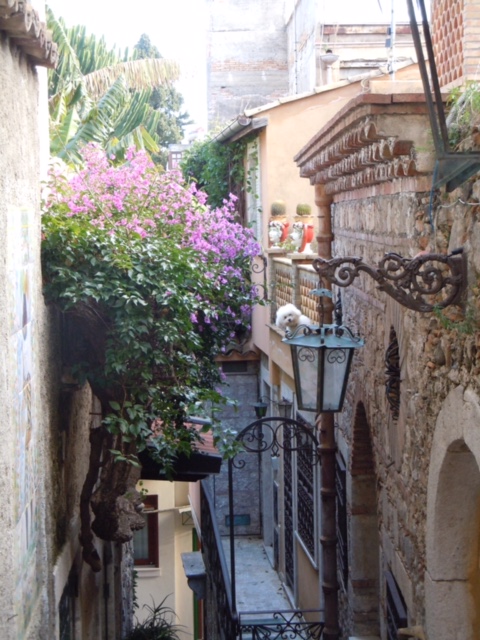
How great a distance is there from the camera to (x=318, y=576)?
10.7m

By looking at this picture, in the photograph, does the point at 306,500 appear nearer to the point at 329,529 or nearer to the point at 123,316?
the point at 329,529

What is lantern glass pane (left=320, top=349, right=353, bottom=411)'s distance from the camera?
6199 millimetres

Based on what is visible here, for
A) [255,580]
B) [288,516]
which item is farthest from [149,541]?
[288,516]

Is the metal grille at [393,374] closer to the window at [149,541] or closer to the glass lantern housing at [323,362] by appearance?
the glass lantern housing at [323,362]

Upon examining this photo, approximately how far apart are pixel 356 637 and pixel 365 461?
1481 mm

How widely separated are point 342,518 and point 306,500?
9.57 ft

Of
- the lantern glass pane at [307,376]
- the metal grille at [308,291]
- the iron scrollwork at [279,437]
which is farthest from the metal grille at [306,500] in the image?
the lantern glass pane at [307,376]

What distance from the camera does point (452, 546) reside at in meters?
4.94

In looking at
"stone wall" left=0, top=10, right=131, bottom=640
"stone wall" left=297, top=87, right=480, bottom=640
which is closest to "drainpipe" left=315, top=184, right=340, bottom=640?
"stone wall" left=297, top=87, right=480, bottom=640

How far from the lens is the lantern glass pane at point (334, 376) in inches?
244

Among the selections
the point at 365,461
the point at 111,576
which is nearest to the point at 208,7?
the point at 111,576

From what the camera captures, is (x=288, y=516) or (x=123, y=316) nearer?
(x=123, y=316)

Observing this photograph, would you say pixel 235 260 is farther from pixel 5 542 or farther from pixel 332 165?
pixel 5 542

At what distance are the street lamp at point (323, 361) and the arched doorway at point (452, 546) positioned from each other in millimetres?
1342
